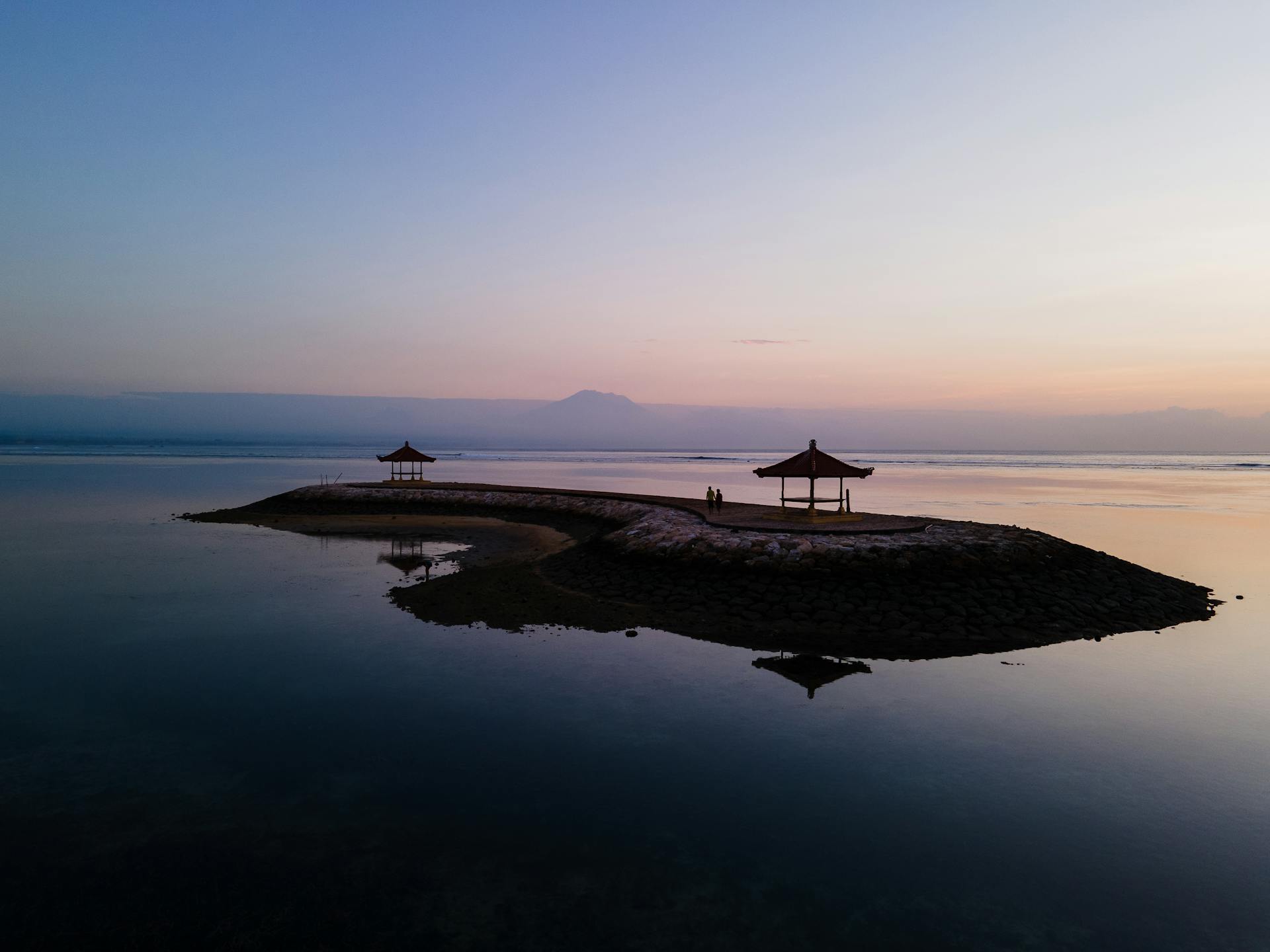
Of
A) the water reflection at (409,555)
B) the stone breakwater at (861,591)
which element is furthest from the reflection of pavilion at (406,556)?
the stone breakwater at (861,591)

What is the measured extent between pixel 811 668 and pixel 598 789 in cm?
759

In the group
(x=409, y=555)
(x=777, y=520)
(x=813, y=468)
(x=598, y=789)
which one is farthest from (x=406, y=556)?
(x=598, y=789)

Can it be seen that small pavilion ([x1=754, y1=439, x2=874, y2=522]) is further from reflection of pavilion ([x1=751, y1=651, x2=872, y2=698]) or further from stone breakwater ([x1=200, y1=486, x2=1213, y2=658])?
reflection of pavilion ([x1=751, y1=651, x2=872, y2=698])

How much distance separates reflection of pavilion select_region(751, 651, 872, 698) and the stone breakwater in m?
0.83

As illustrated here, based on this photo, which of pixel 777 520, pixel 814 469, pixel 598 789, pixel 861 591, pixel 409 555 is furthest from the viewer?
pixel 409 555

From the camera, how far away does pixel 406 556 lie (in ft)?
101

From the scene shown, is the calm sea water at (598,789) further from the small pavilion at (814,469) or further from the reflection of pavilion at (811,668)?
the small pavilion at (814,469)

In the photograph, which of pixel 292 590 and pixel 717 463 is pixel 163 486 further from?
pixel 717 463

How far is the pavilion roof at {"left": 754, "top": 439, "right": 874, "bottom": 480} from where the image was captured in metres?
26.6

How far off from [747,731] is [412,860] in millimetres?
6392

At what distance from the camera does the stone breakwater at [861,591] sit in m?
18.9

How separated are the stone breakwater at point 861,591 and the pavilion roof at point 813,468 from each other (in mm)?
2753

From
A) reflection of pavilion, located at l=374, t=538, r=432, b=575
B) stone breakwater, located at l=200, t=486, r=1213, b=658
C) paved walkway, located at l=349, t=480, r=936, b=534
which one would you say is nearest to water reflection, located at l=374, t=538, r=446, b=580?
reflection of pavilion, located at l=374, t=538, r=432, b=575

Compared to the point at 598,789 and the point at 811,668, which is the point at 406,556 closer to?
the point at 811,668
